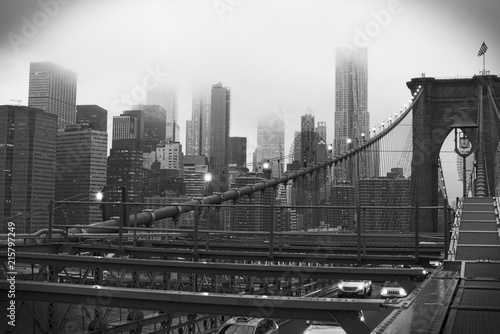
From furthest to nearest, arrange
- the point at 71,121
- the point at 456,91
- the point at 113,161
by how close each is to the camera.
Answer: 1. the point at 71,121
2. the point at 113,161
3. the point at 456,91

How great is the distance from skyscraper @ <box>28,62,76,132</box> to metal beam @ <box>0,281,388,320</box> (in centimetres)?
4437

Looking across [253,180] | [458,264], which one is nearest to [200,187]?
[253,180]

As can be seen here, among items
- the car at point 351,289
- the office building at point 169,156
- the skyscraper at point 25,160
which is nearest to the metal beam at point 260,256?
the car at point 351,289

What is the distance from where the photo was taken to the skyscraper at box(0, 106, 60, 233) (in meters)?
37.2

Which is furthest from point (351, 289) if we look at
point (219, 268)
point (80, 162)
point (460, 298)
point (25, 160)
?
point (460, 298)

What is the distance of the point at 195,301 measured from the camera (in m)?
5.73

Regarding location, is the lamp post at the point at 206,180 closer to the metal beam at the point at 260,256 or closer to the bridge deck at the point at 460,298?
the metal beam at the point at 260,256

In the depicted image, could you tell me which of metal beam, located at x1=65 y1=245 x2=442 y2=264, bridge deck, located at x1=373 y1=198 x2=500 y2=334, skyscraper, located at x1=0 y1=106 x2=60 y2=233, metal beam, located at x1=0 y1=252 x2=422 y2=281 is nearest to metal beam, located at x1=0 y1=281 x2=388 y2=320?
bridge deck, located at x1=373 y1=198 x2=500 y2=334

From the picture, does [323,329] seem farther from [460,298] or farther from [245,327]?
[460,298]

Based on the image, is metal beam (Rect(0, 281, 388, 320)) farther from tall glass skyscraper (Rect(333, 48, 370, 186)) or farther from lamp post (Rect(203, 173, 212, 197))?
tall glass skyscraper (Rect(333, 48, 370, 186))

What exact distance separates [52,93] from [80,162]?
875 cm

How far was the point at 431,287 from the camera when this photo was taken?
6.07 metres

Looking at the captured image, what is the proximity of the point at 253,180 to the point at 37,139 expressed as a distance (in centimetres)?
1660

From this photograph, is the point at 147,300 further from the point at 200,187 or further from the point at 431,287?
the point at 200,187
